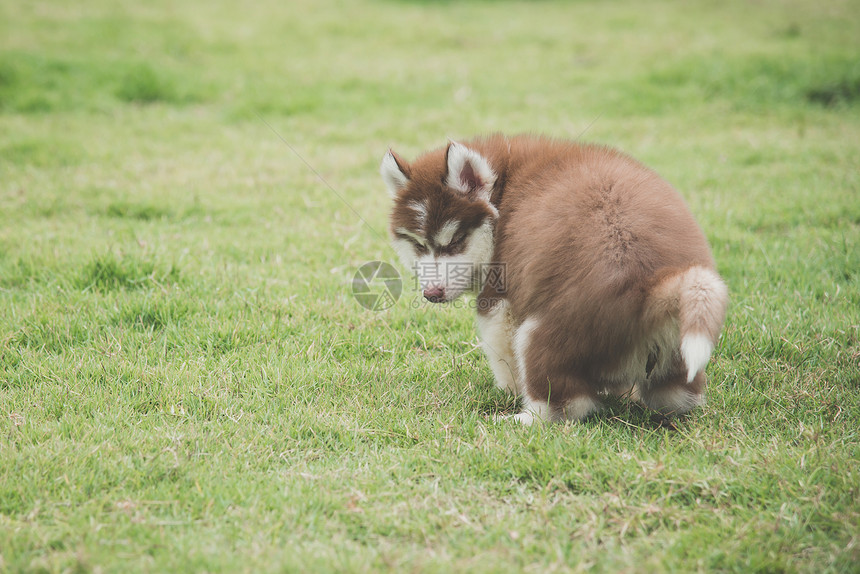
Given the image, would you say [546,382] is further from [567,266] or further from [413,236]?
[413,236]

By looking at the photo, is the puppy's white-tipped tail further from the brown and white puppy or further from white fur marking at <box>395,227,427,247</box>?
white fur marking at <box>395,227,427,247</box>

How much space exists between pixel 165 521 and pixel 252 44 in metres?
10.5

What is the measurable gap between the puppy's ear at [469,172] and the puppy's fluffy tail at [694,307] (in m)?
1.30

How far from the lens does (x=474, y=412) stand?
4109mm

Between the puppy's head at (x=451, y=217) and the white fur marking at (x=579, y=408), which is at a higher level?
the puppy's head at (x=451, y=217)

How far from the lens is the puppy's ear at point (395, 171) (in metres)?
4.45

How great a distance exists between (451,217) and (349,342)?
3.99 ft

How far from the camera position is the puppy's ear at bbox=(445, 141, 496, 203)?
163 inches

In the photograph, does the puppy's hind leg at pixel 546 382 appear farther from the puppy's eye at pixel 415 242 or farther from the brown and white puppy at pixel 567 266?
the puppy's eye at pixel 415 242

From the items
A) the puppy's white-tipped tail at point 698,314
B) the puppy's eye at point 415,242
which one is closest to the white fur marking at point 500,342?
the puppy's eye at point 415,242

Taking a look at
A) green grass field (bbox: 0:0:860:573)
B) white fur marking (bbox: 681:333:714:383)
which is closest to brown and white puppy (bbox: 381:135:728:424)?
white fur marking (bbox: 681:333:714:383)

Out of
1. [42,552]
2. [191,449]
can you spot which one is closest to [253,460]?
[191,449]

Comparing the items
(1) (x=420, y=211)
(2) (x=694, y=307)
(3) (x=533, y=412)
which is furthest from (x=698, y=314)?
(1) (x=420, y=211)

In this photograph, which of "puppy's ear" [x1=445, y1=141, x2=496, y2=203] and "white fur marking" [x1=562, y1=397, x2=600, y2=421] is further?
"puppy's ear" [x1=445, y1=141, x2=496, y2=203]
